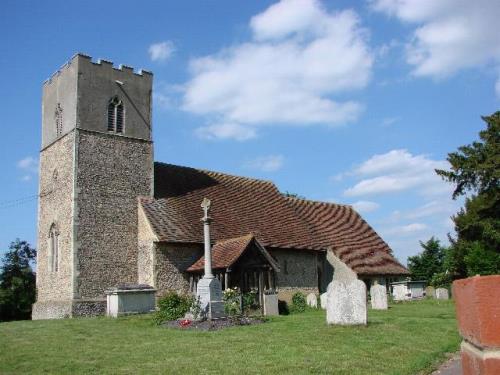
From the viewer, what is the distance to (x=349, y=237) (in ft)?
118

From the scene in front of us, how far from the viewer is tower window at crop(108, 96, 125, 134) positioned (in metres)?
29.0

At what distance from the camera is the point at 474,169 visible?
32.6 metres

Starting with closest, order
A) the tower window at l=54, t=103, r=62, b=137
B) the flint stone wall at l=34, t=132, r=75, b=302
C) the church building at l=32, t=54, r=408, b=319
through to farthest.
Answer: the church building at l=32, t=54, r=408, b=319, the flint stone wall at l=34, t=132, r=75, b=302, the tower window at l=54, t=103, r=62, b=137

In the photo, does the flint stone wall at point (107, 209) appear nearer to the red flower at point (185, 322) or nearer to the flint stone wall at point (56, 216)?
the flint stone wall at point (56, 216)

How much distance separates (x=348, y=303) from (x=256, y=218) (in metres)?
16.6

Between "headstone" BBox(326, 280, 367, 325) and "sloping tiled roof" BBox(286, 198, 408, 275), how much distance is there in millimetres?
17294

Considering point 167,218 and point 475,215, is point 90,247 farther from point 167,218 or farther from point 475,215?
point 475,215

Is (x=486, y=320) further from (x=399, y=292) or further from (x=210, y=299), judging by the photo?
(x=399, y=292)

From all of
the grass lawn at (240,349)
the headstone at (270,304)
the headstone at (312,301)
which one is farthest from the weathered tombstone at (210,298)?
the headstone at (312,301)

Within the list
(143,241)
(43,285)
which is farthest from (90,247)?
(43,285)

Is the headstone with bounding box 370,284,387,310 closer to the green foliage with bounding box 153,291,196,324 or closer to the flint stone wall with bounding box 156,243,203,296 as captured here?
the flint stone wall with bounding box 156,243,203,296

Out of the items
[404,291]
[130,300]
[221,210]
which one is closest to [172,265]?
[130,300]

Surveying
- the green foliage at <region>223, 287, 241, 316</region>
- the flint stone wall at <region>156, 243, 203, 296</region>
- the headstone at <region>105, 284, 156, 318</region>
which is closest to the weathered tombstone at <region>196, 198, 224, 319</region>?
the green foliage at <region>223, 287, 241, 316</region>

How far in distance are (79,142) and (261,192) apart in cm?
1254
